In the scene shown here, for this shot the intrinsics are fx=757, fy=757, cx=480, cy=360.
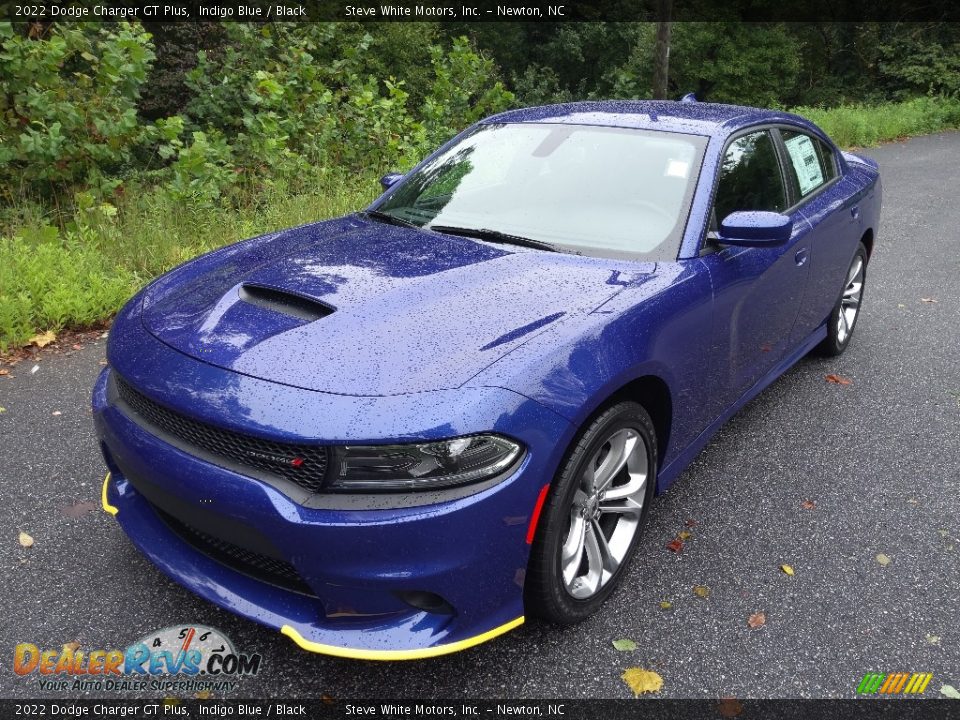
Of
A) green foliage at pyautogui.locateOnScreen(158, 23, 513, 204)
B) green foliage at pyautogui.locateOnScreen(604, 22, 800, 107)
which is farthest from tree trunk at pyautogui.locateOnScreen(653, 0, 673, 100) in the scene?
green foliage at pyautogui.locateOnScreen(604, 22, 800, 107)

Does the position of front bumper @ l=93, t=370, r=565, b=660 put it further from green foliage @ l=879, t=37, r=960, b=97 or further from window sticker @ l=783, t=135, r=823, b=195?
green foliage @ l=879, t=37, r=960, b=97

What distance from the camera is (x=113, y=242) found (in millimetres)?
5762

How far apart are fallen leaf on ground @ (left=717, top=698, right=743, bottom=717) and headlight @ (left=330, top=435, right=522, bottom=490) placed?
3.25 ft

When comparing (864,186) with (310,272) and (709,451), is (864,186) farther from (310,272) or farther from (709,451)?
(310,272)

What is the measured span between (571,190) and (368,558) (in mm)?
1816

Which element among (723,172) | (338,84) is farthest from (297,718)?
(338,84)

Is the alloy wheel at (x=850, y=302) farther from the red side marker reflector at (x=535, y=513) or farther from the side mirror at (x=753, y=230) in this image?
the red side marker reflector at (x=535, y=513)

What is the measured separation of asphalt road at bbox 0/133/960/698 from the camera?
2.28 m

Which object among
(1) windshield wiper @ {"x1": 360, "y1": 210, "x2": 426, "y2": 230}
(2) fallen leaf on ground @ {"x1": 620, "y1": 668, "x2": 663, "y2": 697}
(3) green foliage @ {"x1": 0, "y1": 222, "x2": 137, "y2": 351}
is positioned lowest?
(2) fallen leaf on ground @ {"x1": 620, "y1": 668, "x2": 663, "y2": 697}

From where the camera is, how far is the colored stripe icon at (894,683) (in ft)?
7.38

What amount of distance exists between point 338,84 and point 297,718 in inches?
386

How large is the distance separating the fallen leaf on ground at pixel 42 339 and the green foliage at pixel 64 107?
2115 millimetres

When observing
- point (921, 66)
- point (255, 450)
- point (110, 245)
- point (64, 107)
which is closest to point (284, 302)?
point (255, 450)

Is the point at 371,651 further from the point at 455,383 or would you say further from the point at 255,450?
the point at 455,383
